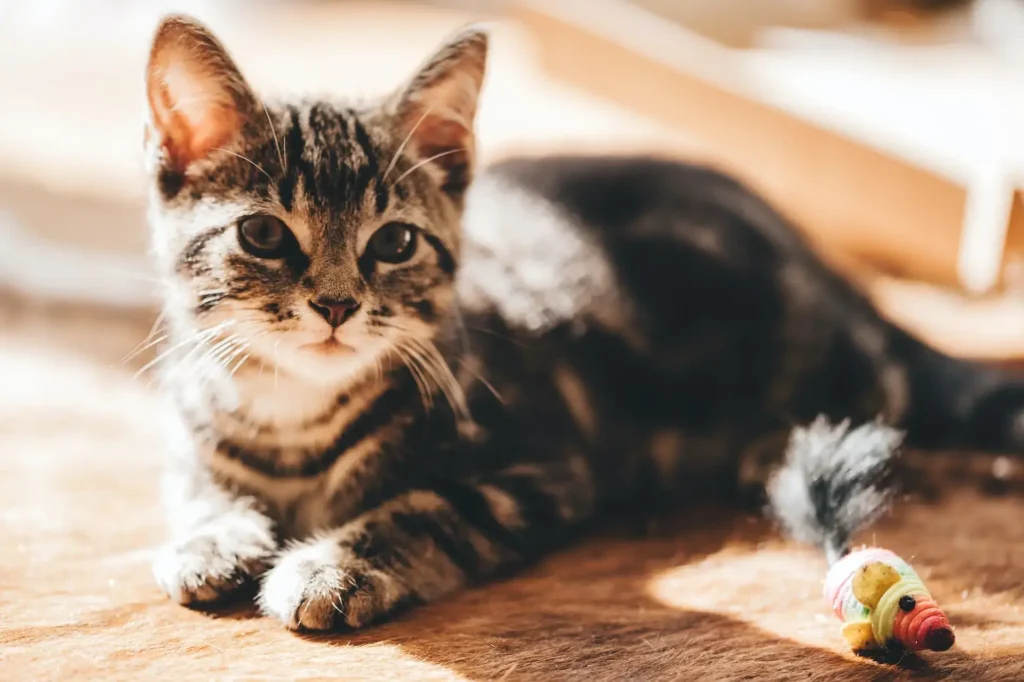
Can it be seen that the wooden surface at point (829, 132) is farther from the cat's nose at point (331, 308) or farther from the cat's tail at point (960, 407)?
the cat's nose at point (331, 308)

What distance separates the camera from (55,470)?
154 cm

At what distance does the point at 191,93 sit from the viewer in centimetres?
120

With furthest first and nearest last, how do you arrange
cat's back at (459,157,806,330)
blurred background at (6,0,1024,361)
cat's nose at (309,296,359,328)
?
blurred background at (6,0,1024,361) < cat's back at (459,157,806,330) < cat's nose at (309,296,359,328)

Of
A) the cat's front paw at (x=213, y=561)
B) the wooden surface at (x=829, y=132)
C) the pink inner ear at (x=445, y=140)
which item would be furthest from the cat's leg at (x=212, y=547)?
the wooden surface at (x=829, y=132)

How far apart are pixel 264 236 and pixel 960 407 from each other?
4.08 ft

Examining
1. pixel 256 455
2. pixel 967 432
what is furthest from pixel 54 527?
pixel 967 432

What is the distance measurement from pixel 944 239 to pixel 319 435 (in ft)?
5.89

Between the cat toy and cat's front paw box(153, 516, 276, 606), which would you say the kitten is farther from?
the cat toy

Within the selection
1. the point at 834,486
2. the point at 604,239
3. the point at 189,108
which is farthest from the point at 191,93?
the point at 834,486

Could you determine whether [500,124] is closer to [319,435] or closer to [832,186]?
[832,186]

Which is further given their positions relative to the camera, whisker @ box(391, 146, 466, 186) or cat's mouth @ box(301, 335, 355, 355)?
whisker @ box(391, 146, 466, 186)

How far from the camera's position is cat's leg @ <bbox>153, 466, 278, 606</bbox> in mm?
1147

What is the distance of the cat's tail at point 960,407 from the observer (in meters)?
1.63

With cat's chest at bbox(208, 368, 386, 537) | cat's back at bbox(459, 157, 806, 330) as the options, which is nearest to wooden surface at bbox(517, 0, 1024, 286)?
cat's back at bbox(459, 157, 806, 330)
